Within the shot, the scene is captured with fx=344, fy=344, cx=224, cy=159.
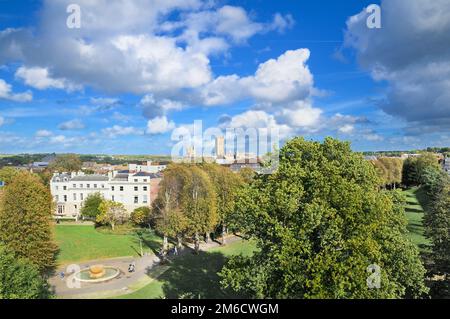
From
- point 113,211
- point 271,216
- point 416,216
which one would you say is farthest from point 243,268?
point 416,216

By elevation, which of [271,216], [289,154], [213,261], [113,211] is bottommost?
[213,261]

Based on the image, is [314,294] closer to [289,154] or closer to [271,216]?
[271,216]

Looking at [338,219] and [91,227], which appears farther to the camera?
[91,227]

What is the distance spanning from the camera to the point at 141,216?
61.0 metres

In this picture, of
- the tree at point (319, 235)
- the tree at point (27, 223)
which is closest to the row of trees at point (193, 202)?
the tree at point (27, 223)

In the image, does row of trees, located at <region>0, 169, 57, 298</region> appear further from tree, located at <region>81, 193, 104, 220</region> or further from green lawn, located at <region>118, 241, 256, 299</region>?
tree, located at <region>81, 193, 104, 220</region>

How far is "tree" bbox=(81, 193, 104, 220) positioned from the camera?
64625mm

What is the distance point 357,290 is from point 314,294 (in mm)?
2161

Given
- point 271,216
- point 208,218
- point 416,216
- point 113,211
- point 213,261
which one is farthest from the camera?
point 416,216

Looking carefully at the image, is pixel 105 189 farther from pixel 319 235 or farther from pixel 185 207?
pixel 319 235

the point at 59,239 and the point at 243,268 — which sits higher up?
the point at 243,268

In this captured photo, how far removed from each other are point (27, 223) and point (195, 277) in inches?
692

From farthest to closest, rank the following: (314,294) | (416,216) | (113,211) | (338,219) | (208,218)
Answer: (416,216)
(113,211)
(208,218)
(338,219)
(314,294)
